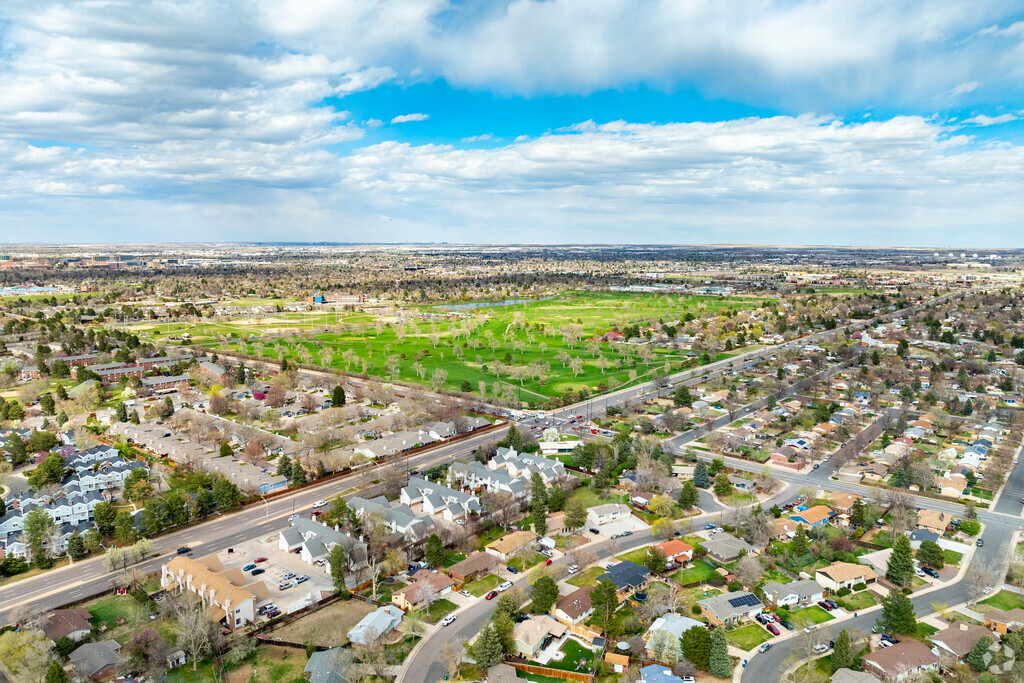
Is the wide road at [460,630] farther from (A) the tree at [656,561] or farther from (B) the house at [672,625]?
(B) the house at [672,625]

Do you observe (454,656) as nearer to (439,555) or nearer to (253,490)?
(439,555)

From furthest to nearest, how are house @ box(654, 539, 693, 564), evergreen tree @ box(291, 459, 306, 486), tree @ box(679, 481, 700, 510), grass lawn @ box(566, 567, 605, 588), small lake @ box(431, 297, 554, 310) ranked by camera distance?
small lake @ box(431, 297, 554, 310), evergreen tree @ box(291, 459, 306, 486), tree @ box(679, 481, 700, 510), house @ box(654, 539, 693, 564), grass lawn @ box(566, 567, 605, 588)

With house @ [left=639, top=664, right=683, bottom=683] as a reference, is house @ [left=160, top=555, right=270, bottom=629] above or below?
above

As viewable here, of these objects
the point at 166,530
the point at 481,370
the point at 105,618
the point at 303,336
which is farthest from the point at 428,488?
the point at 303,336

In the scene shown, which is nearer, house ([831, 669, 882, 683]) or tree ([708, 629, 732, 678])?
house ([831, 669, 882, 683])

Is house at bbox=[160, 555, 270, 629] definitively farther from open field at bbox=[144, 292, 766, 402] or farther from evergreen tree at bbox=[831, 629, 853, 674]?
open field at bbox=[144, 292, 766, 402]

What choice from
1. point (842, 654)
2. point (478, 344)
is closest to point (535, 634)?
point (842, 654)

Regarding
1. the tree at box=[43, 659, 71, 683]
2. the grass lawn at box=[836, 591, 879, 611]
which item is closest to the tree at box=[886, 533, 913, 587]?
the grass lawn at box=[836, 591, 879, 611]
